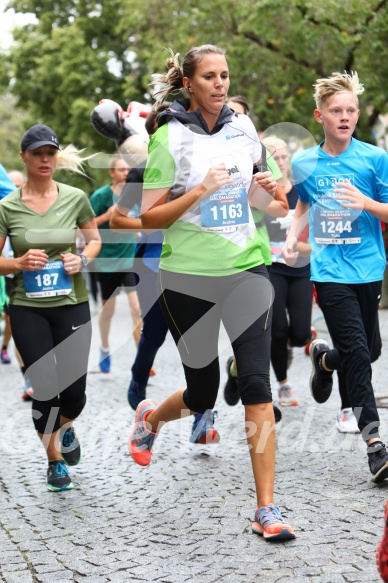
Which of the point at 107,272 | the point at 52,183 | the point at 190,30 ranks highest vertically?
the point at 190,30

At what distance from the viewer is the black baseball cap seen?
5602 mm

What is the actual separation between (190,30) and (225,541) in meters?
13.7

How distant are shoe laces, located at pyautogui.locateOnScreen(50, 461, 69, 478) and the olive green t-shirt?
89cm

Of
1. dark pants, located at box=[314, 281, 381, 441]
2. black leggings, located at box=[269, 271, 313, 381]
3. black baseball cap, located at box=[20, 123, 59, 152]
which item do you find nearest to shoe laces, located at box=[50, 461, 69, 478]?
dark pants, located at box=[314, 281, 381, 441]

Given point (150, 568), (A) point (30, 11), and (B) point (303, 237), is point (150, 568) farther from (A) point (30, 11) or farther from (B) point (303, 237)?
(A) point (30, 11)


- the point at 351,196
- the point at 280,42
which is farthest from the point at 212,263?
the point at 280,42

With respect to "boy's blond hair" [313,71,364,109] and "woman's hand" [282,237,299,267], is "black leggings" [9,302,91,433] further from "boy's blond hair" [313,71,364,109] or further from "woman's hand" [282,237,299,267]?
"boy's blond hair" [313,71,364,109]

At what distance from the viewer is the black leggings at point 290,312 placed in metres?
7.39

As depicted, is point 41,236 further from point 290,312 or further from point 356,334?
point 290,312

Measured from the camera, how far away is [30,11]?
3119 cm

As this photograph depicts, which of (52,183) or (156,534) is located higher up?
(52,183)

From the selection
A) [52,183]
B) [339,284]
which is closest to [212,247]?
[339,284]

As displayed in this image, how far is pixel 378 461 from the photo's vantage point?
5.09 meters

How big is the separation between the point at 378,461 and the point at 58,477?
177 centimetres
